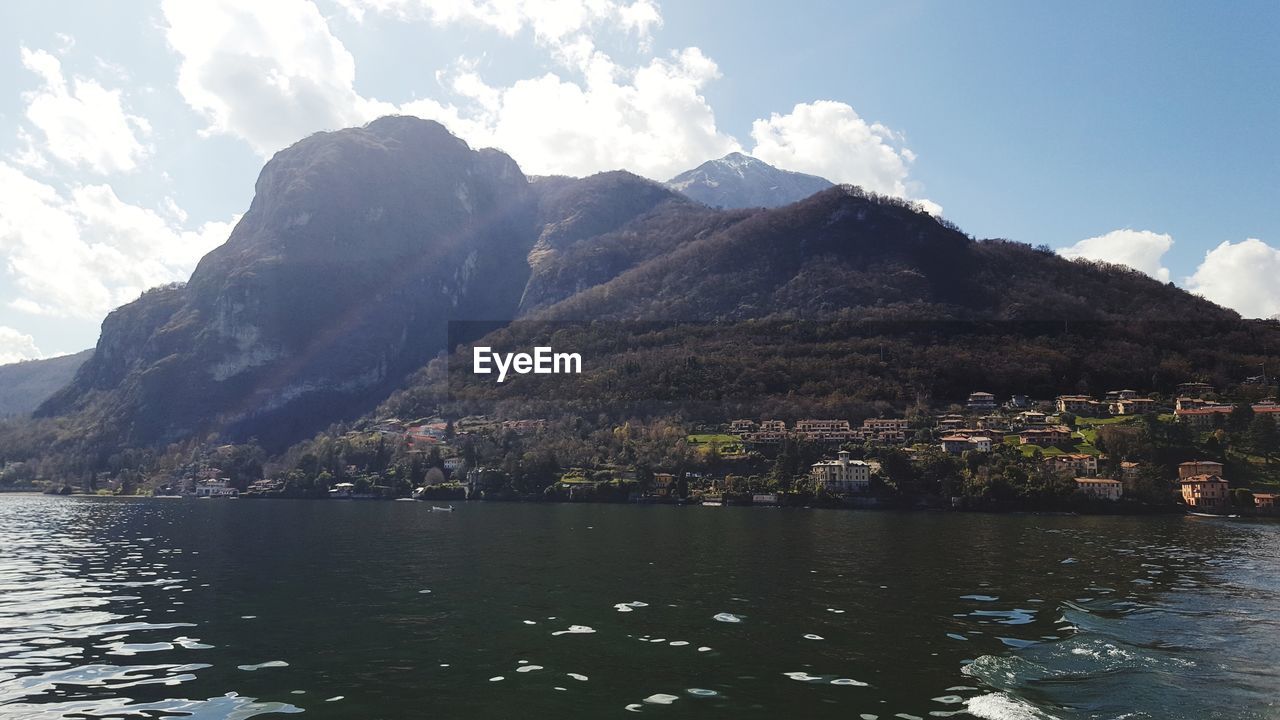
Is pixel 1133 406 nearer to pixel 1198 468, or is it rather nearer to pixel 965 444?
pixel 1198 468

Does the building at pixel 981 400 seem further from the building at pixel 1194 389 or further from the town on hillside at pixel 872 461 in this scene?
the building at pixel 1194 389

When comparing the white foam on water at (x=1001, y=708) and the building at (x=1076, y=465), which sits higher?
the building at (x=1076, y=465)

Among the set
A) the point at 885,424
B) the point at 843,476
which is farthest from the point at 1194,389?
the point at 843,476

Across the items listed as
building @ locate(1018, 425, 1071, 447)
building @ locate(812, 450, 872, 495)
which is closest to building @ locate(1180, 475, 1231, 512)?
building @ locate(1018, 425, 1071, 447)

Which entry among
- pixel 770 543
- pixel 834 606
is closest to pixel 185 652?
pixel 834 606

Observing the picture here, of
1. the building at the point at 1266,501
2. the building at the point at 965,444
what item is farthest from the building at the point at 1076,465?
the building at the point at 1266,501

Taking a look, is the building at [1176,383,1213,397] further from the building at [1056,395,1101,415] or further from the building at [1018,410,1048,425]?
the building at [1018,410,1048,425]
